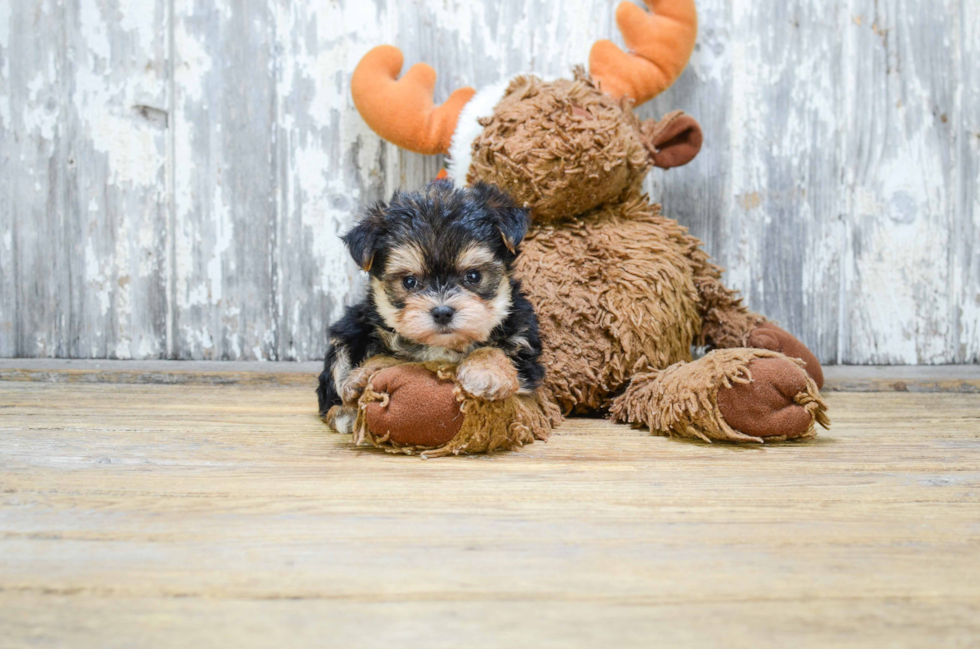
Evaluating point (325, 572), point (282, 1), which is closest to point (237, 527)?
point (325, 572)

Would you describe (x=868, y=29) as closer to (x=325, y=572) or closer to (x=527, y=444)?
(x=527, y=444)

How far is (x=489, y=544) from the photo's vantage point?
1.29m

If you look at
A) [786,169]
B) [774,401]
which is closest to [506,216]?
[774,401]

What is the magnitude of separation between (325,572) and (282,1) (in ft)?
9.72

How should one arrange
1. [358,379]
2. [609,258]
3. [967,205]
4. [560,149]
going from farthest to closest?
[967,205], [609,258], [560,149], [358,379]

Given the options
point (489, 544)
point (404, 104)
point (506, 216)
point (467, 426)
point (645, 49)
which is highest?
point (645, 49)

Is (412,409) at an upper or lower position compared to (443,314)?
lower

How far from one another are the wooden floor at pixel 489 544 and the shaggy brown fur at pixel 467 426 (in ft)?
0.19

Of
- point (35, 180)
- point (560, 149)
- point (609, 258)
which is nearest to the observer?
point (560, 149)

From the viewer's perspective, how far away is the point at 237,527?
1357 mm

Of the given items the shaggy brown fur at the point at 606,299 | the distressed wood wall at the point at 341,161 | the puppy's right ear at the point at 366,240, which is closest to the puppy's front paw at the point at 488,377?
the puppy's right ear at the point at 366,240

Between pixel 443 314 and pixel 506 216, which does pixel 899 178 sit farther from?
pixel 443 314

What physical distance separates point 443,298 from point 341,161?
64.7 inches

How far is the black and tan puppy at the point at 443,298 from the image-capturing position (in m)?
1.94
